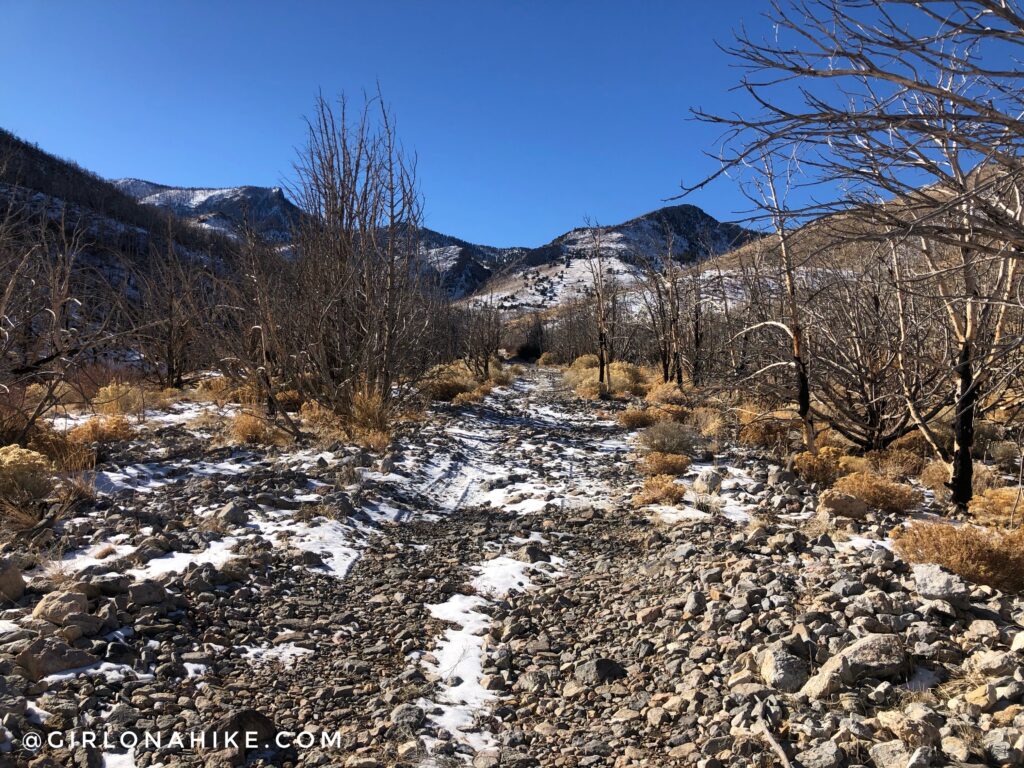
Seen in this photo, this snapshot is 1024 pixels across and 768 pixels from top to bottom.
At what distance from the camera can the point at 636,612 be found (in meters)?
3.99

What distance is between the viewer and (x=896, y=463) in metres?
7.61

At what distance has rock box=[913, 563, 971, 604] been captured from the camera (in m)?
3.28

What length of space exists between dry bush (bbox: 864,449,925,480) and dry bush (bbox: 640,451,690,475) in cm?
234

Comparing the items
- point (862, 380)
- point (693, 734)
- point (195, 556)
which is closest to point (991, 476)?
point (862, 380)

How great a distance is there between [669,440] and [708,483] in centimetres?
199

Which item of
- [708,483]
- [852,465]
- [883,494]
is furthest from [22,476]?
[852,465]

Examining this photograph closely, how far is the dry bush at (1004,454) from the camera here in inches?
306

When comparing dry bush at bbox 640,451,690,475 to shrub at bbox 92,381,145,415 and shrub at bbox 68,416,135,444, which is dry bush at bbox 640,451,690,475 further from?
shrub at bbox 92,381,145,415

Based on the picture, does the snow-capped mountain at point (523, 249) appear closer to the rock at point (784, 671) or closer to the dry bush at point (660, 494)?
the dry bush at point (660, 494)

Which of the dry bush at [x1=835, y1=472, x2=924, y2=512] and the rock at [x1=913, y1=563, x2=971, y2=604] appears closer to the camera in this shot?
the rock at [x1=913, y1=563, x2=971, y2=604]

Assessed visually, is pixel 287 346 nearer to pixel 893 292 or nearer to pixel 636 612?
pixel 636 612

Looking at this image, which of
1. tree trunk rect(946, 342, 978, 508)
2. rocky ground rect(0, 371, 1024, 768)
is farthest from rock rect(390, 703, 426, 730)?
tree trunk rect(946, 342, 978, 508)

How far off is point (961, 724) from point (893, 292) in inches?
277

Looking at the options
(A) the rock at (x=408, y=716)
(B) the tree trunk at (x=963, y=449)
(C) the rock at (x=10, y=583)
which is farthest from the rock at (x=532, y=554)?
(B) the tree trunk at (x=963, y=449)
